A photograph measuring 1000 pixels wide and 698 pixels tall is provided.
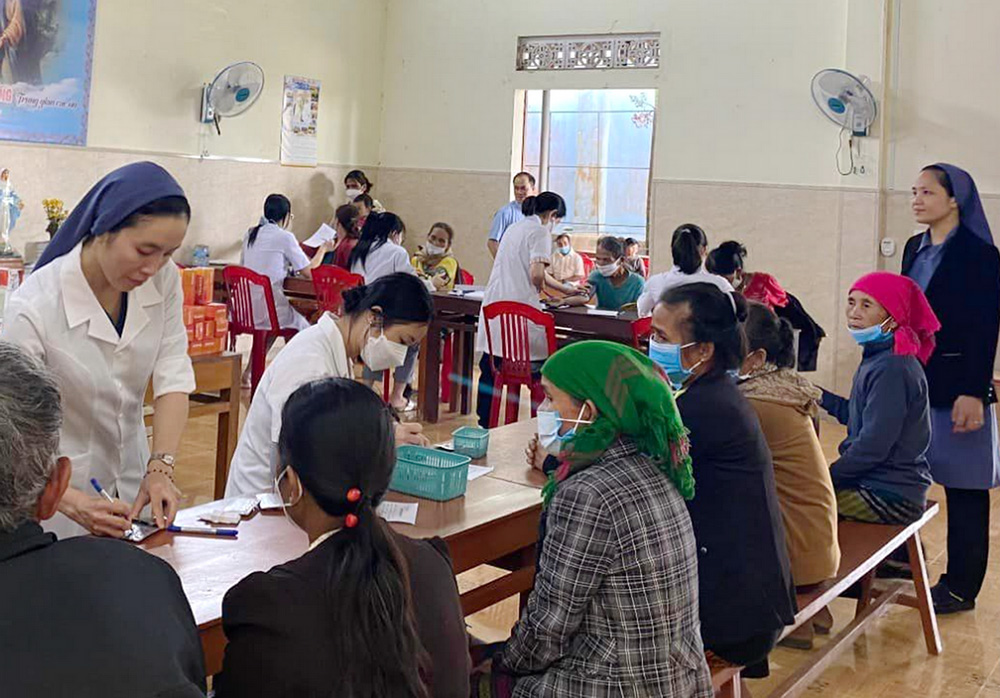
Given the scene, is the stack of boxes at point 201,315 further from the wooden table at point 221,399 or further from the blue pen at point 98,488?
the blue pen at point 98,488

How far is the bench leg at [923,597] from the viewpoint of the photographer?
3.81 meters

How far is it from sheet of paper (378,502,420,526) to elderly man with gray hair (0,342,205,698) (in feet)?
3.77

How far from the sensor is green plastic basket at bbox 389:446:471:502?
110 inches

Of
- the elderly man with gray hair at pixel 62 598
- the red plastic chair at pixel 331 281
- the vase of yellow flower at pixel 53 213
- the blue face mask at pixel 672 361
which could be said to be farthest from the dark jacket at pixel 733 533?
the vase of yellow flower at pixel 53 213

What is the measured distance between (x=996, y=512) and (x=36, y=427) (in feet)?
18.2

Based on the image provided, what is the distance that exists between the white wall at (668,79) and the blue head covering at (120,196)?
6944 mm

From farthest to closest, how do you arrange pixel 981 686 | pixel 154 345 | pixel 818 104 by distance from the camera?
pixel 818 104, pixel 981 686, pixel 154 345

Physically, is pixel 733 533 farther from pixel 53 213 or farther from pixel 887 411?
pixel 53 213

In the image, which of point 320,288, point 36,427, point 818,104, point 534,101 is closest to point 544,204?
point 320,288

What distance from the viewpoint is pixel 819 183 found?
8406mm

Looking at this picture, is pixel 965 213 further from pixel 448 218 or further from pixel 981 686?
pixel 448 218

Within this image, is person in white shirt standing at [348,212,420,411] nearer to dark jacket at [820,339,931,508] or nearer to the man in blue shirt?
the man in blue shirt

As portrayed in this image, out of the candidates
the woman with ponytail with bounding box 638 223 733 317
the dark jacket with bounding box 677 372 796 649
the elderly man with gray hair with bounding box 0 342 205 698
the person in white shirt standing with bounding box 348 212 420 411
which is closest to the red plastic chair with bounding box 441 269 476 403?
the person in white shirt standing with bounding box 348 212 420 411

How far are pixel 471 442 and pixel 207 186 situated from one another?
615 cm
